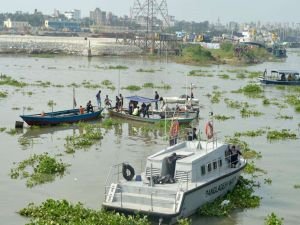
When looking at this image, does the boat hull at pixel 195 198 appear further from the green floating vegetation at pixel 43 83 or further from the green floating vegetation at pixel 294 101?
the green floating vegetation at pixel 43 83

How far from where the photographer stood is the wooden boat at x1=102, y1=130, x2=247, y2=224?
55.7 ft

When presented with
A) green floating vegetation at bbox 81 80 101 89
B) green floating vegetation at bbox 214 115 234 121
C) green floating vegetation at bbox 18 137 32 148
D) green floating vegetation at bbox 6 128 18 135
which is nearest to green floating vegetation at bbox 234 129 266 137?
green floating vegetation at bbox 214 115 234 121

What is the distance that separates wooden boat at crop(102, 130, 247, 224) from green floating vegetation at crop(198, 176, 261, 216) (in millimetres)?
215

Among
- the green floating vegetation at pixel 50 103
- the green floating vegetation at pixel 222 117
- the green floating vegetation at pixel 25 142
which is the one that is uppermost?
the green floating vegetation at pixel 25 142

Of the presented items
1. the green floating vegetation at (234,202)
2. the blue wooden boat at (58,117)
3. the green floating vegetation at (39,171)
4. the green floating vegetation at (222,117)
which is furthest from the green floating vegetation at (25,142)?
the green floating vegetation at (222,117)

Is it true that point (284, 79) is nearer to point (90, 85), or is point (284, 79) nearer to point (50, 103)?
point (90, 85)

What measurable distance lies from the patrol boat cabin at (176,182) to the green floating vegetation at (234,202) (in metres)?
0.22

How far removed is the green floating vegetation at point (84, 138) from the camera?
29080 mm

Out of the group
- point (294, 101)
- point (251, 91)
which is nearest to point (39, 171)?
point (294, 101)

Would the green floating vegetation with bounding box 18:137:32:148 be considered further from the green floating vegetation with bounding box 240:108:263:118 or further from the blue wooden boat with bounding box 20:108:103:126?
the green floating vegetation with bounding box 240:108:263:118

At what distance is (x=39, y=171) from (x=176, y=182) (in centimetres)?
745

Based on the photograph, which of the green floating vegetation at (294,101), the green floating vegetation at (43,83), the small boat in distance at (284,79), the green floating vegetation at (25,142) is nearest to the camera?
the green floating vegetation at (25,142)

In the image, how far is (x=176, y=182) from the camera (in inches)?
715

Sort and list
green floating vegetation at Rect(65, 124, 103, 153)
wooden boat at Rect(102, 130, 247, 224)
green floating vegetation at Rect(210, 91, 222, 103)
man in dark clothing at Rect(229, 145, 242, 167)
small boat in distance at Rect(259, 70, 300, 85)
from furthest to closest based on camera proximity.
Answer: small boat in distance at Rect(259, 70, 300, 85)
green floating vegetation at Rect(210, 91, 222, 103)
green floating vegetation at Rect(65, 124, 103, 153)
man in dark clothing at Rect(229, 145, 242, 167)
wooden boat at Rect(102, 130, 247, 224)
